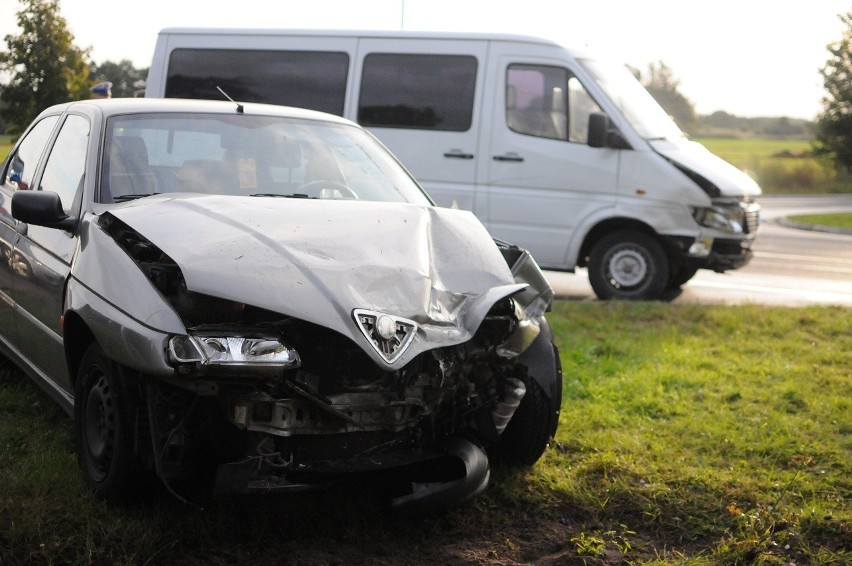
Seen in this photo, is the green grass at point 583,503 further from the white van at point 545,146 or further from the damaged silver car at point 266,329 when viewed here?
the white van at point 545,146

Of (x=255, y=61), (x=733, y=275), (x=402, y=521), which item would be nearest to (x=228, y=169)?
(x=402, y=521)

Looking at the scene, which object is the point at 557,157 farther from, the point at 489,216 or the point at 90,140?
the point at 90,140

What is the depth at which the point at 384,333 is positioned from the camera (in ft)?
11.7

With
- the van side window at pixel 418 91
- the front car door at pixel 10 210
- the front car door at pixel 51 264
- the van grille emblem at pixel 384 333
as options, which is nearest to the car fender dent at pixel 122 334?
the front car door at pixel 51 264

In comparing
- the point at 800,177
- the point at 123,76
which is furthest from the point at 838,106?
the point at 123,76

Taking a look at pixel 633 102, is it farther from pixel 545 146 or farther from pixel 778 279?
pixel 778 279

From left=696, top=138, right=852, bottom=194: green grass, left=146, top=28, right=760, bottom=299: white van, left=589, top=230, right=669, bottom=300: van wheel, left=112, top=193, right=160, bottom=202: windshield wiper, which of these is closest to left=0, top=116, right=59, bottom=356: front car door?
left=112, top=193, right=160, bottom=202: windshield wiper

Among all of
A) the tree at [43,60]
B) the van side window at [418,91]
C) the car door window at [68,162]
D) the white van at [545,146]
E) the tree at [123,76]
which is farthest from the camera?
the tree at [43,60]

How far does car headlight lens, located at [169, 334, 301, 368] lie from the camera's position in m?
3.45

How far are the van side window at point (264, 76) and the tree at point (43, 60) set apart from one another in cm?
870

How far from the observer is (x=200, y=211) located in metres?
4.21

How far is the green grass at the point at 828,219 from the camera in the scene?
78.3 ft

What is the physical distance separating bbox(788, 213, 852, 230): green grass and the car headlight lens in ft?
70.3

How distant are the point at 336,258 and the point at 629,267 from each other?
22.0 ft
